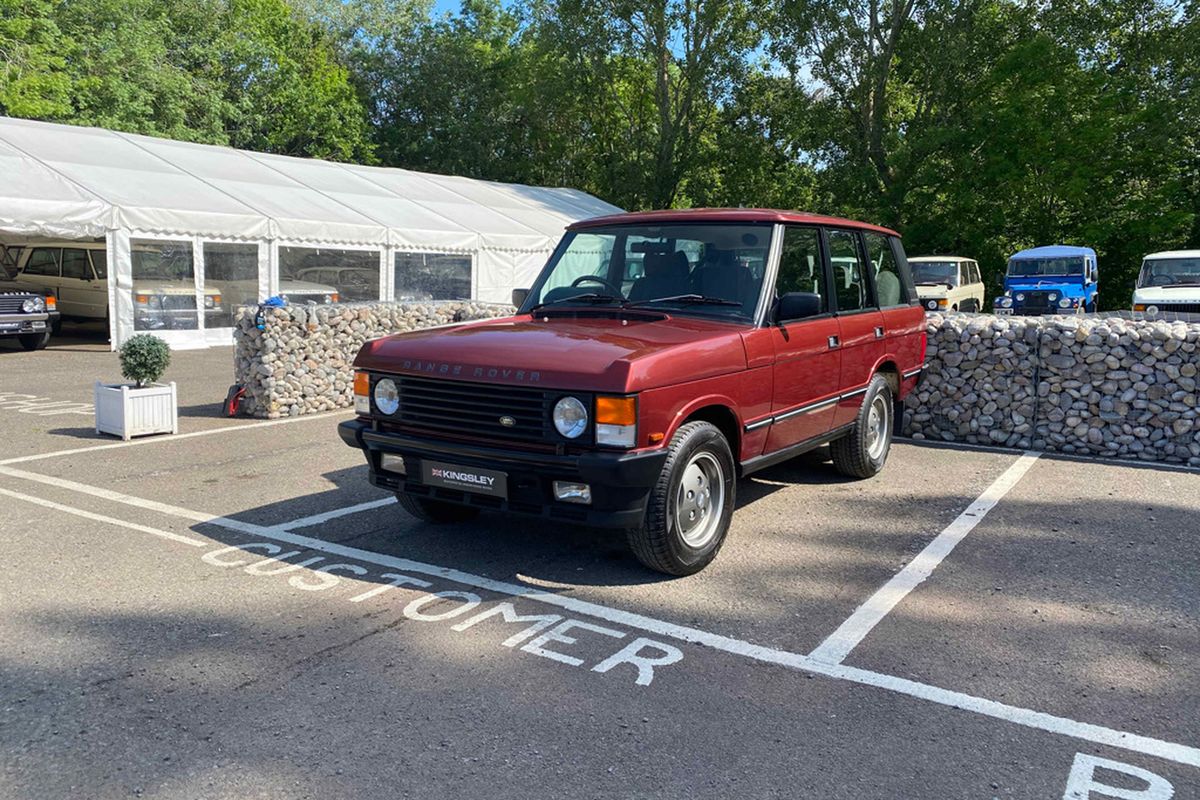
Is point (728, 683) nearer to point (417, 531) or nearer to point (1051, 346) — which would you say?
point (417, 531)

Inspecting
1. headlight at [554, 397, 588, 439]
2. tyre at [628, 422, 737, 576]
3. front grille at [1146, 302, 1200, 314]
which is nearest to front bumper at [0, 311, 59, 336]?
headlight at [554, 397, 588, 439]

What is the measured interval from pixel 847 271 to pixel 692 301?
174cm

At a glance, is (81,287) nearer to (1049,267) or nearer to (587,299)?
(587,299)

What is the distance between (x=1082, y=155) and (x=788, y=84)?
11.2 m

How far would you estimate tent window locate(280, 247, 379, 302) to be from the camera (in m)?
18.7

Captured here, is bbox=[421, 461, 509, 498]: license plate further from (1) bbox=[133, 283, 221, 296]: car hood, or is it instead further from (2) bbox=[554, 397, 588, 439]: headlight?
(1) bbox=[133, 283, 221, 296]: car hood

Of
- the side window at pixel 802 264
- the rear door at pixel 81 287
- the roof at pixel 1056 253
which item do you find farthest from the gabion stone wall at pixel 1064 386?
the rear door at pixel 81 287

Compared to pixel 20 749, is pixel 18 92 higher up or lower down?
higher up

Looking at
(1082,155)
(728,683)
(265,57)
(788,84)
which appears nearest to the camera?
(728,683)

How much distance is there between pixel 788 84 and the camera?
33.7 m

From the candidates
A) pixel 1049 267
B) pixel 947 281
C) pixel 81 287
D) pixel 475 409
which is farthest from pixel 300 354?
pixel 1049 267

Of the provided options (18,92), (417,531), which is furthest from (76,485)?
(18,92)

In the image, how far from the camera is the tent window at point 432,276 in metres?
20.9

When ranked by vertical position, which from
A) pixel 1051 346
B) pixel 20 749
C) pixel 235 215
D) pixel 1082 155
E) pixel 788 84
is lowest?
pixel 20 749
